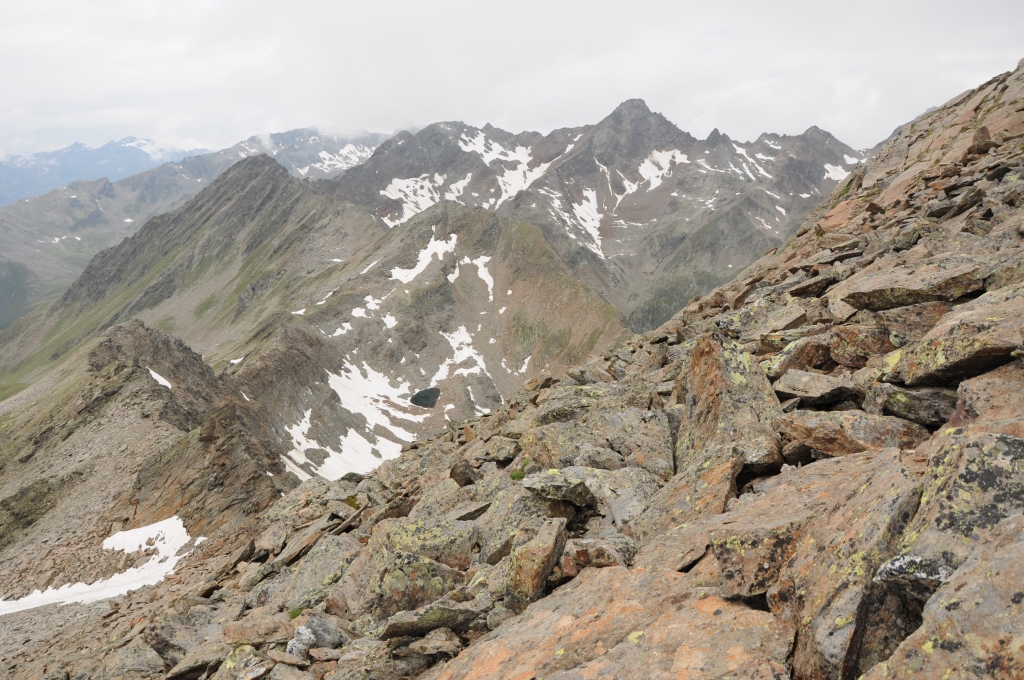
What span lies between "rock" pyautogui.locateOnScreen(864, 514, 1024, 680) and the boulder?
10867mm

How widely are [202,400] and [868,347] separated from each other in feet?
256

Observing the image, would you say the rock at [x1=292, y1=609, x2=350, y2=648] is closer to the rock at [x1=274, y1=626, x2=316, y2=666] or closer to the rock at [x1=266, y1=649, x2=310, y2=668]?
the rock at [x1=274, y1=626, x2=316, y2=666]

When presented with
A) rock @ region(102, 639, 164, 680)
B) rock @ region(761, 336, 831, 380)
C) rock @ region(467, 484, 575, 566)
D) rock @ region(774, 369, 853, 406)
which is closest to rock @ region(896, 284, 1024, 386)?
rock @ region(774, 369, 853, 406)

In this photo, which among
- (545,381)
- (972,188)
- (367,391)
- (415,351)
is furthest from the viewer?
(415,351)

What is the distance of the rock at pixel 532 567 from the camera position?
9.78m

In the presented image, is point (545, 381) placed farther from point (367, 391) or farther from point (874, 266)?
point (367, 391)

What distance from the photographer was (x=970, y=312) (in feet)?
33.0

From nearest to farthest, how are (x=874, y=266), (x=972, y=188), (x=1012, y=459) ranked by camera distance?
(x=1012, y=459), (x=874, y=266), (x=972, y=188)

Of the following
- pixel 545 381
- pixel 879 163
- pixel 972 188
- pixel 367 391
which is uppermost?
pixel 879 163

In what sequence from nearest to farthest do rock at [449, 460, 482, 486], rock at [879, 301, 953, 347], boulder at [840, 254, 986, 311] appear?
rock at [879, 301, 953, 347] → boulder at [840, 254, 986, 311] → rock at [449, 460, 482, 486]

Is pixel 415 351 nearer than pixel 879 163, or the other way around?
pixel 879 163

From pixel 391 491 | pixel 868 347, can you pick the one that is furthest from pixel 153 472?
pixel 868 347

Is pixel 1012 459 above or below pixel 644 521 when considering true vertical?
above

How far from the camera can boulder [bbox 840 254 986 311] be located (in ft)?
42.2
